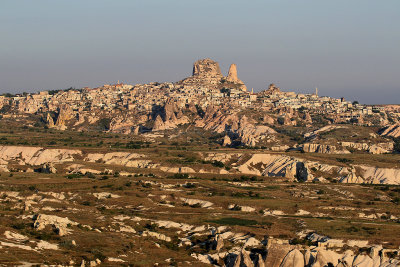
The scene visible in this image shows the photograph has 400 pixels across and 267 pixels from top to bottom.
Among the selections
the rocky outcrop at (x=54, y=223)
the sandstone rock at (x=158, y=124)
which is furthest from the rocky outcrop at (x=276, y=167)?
the rocky outcrop at (x=54, y=223)

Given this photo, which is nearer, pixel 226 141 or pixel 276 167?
pixel 276 167

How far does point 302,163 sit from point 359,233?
61809 mm

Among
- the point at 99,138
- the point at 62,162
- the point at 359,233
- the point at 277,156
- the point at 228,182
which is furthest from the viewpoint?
the point at 99,138

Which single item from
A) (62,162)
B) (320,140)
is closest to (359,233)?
(62,162)

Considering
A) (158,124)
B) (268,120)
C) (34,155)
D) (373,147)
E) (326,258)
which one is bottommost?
(326,258)

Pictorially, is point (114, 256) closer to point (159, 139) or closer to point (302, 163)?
point (302, 163)

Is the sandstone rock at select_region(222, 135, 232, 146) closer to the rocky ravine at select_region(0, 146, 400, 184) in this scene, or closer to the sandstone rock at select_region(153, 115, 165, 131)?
the rocky ravine at select_region(0, 146, 400, 184)

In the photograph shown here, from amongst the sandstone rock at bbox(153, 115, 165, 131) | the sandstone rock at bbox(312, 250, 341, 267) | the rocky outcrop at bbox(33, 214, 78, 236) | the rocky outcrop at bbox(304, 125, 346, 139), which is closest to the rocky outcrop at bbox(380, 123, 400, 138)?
the rocky outcrop at bbox(304, 125, 346, 139)

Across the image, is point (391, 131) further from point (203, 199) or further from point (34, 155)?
point (203, 199)

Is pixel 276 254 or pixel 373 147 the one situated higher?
pixel 373 147

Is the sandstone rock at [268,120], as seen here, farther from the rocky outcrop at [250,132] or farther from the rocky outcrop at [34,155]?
the rocky outcrop at [34,155]

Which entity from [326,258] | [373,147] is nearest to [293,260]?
[326,258]

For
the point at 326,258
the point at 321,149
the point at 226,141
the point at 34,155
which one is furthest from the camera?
the point at 226,141

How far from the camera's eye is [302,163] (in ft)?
404
